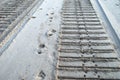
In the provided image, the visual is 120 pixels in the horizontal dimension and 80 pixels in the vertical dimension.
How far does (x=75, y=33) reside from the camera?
3787 millimetres

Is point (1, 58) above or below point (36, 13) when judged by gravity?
above

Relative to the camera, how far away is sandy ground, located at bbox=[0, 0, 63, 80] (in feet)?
8.55

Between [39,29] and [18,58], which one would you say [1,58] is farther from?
[39,29]

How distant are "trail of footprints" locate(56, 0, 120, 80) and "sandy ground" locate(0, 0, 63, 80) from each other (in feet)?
0.45

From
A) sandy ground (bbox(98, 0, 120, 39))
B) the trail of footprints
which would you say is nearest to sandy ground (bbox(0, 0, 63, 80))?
the trail of footprints

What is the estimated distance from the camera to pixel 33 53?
10.0 feet

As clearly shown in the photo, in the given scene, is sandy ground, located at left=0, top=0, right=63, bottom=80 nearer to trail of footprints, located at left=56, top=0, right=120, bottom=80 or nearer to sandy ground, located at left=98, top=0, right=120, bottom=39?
trail of footprints, located at left=56, top=0, right=120, bottom=80

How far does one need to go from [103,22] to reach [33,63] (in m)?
2.01

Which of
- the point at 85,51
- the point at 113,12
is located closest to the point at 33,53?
the point at 85,51

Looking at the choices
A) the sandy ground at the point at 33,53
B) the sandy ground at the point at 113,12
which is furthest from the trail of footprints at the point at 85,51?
the sandy ground at the point at 113,12

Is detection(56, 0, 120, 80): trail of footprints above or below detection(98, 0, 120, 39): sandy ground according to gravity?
above

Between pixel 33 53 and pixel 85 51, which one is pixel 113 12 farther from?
pixel 33 53

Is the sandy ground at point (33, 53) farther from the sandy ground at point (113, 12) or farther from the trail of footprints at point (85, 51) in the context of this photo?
the sandy ground at point (113, 12)

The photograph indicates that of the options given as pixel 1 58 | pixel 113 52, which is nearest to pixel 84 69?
pixel 113 52
